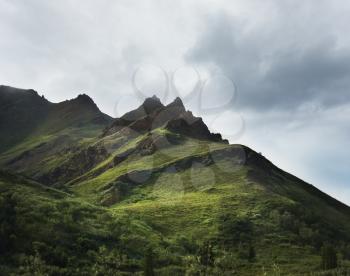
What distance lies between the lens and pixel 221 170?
192250 mm

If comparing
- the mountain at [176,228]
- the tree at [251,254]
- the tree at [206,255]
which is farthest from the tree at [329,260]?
the tree at [206,255]

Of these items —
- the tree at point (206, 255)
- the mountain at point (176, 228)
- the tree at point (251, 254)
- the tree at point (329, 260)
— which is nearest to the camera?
the mountain at point (176, 228)

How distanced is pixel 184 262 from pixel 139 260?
10.4 meters

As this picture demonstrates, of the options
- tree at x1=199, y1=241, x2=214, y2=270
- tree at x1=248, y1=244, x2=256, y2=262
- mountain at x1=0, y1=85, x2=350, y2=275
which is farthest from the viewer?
tree at x1=248, y1=244, x2=256, y2=262

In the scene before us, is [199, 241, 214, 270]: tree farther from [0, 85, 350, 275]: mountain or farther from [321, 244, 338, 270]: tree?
[321, 244, 338, 270]: tree

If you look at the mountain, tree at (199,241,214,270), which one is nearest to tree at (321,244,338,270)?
the mountain

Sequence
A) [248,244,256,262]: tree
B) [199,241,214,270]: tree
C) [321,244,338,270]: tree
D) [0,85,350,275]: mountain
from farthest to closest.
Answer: [248,244,256,262]: tree
[199,241,214,270]: tree
[321,244,338,270]: tree
[0,85,350,275]: mountain

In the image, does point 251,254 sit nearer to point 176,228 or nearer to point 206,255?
point 206,255

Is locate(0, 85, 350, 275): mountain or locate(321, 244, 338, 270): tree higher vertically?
locate(0, 85, 350, 275): mountain

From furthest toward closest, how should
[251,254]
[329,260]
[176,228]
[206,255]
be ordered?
[176,228] → [251,254] → [206,255] → [329,260]

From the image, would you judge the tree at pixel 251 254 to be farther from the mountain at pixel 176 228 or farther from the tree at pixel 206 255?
the tree at pixel 206 255

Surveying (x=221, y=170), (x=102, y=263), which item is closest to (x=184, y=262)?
(x=102, y=263)

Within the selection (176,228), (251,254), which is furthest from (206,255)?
(176,228)

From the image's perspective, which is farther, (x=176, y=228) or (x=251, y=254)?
(x=176, y=228)
